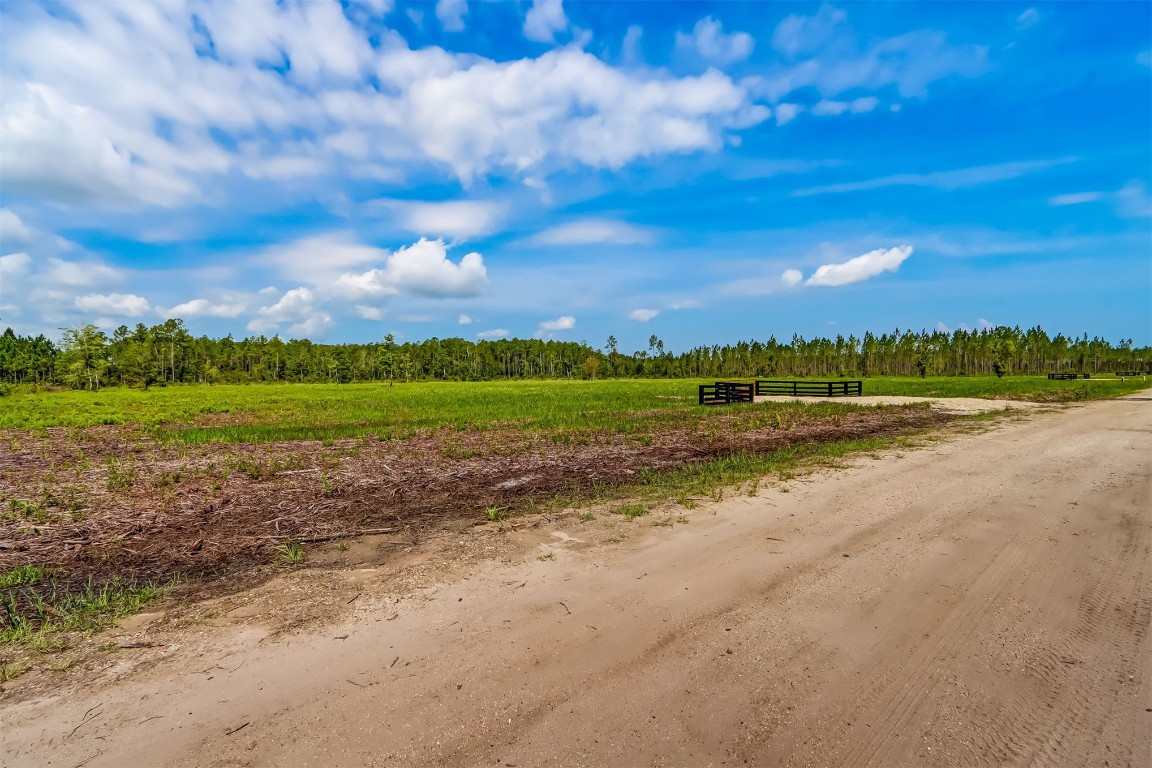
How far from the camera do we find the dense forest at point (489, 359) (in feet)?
312

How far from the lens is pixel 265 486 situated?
1059 centimetres

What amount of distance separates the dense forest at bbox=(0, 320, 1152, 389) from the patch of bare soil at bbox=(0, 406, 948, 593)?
299 feet

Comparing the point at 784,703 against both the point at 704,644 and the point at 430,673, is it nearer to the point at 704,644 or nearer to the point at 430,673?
the point at 704,644

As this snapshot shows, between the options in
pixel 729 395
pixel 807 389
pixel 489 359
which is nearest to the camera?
pixel 729 395

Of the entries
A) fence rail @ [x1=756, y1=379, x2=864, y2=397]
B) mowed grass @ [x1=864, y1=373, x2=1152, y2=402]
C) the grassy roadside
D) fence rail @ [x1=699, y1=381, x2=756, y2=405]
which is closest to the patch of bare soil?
the grassy roadside

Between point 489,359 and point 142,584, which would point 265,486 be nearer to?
point 142,584

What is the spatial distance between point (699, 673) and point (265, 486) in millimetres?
10306

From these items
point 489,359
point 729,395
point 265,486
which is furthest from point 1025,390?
point 489,359

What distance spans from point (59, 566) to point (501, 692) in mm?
6644

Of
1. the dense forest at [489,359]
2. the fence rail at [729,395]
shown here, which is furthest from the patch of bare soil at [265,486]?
the dense forest at [489,359]

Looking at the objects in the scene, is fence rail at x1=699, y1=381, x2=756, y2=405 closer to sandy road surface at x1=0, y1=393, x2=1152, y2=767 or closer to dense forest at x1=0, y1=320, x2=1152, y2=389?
Answer: sandy road surface at x1=0, y1=393, x2=1152, y2=767

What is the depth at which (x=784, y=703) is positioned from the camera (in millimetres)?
3377

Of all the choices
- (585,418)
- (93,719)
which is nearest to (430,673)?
(93,719)

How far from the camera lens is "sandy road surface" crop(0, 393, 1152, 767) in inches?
118
